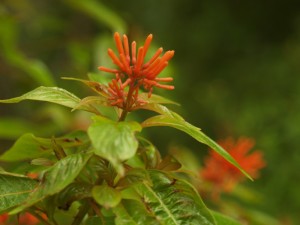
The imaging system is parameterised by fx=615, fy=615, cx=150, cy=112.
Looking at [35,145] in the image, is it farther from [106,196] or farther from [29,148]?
[106,196]

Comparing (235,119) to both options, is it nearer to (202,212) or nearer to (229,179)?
(229,179)

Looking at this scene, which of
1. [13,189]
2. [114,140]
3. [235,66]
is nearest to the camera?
[114,140]

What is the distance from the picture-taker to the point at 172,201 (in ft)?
2.40

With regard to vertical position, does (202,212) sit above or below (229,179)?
above

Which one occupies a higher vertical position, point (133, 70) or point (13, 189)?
point (133, 70)

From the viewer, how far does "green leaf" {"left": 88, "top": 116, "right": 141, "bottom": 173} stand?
24.6 inches

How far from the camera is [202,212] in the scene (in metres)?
0.72

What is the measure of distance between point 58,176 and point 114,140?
A: 8 cm

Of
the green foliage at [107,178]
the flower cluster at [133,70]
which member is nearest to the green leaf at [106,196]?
the green foliage at [107,178]

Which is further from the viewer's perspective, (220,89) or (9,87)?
(220,89)

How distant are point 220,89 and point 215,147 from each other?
482cm

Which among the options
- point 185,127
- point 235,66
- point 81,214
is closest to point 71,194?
point 81,214

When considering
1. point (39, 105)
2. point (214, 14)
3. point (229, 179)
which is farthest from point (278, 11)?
point (229, 179)

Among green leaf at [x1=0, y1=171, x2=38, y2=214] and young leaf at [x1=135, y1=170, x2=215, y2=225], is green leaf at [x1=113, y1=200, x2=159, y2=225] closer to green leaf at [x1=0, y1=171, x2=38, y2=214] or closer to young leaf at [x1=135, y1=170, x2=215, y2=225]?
young leaf at [x1=135, y1=170, x2=215, y2=225]
